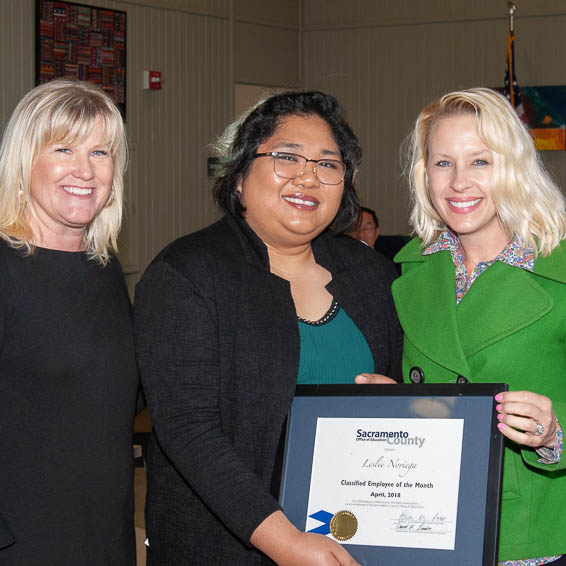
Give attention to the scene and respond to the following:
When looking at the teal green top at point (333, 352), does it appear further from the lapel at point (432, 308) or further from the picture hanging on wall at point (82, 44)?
the picture hanging on wall at point (82, 44)

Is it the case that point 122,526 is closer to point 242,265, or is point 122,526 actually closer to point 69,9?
point 242,265

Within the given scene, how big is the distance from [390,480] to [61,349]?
849mm

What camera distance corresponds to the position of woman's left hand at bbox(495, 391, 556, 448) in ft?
5.87

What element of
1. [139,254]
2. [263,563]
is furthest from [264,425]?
[139,254]

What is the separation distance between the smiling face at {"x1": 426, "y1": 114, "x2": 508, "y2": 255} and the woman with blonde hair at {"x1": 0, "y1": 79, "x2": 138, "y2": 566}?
859 mm

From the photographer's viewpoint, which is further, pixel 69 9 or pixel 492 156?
pixel 69 9

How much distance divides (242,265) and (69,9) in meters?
6.76

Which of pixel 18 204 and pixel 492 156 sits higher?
pixel 492 156

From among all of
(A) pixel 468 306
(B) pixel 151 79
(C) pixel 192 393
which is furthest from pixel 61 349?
(B) pixel 151 79

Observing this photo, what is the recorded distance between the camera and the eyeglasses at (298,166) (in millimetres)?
2166

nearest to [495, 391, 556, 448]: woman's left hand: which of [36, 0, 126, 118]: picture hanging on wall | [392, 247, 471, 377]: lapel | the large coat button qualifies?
[392, 247, 471, 377]: lapel

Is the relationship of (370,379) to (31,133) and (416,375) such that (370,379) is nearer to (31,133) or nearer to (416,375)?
(416,375)

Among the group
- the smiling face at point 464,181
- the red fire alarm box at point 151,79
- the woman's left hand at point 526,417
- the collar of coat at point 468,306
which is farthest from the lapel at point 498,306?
the red fire alarm box at point 151,79

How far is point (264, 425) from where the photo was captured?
2.01 m
